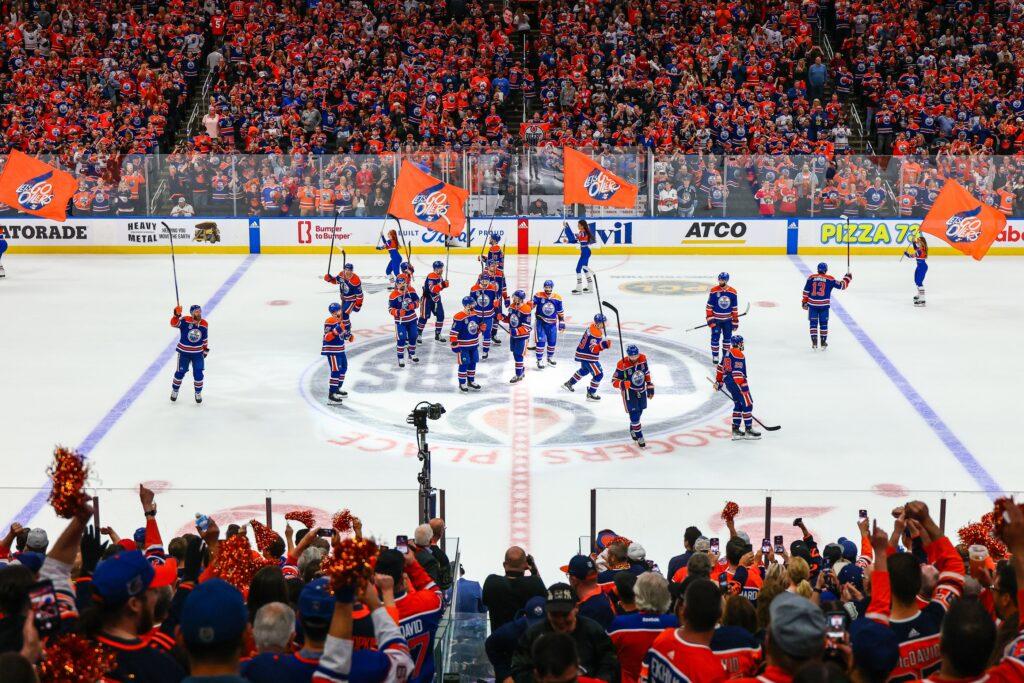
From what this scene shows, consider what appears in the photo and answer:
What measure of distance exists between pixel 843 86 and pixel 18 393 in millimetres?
21805

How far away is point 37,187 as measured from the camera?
865 inches

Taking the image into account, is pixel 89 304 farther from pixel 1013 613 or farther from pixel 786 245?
pixel 1013 613

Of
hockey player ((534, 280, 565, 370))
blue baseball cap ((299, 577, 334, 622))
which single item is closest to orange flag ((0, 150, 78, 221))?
hockey player ((534, 280, 565, 370))

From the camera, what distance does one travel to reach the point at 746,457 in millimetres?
13453

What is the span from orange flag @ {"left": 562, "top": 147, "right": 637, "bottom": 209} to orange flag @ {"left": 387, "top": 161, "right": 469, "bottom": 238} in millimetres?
3532

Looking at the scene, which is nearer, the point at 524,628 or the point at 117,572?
the point at 117,572

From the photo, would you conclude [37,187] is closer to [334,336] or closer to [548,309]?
[334,336]

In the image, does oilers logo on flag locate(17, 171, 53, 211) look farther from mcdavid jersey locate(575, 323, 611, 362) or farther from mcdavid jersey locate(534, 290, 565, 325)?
mcdavid jersey locate(575, 323, 611, 362)

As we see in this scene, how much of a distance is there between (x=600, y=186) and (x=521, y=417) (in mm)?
10157

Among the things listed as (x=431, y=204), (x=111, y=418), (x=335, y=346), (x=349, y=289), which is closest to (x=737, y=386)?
(x=335, y=346)

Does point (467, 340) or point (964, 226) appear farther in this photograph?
point (964, 226)

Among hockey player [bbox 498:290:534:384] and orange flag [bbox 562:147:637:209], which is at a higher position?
orange flag [bbox 562:147:637:209]

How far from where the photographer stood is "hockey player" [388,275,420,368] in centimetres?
1684

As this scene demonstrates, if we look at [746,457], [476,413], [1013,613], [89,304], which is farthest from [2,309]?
[1013,613]
